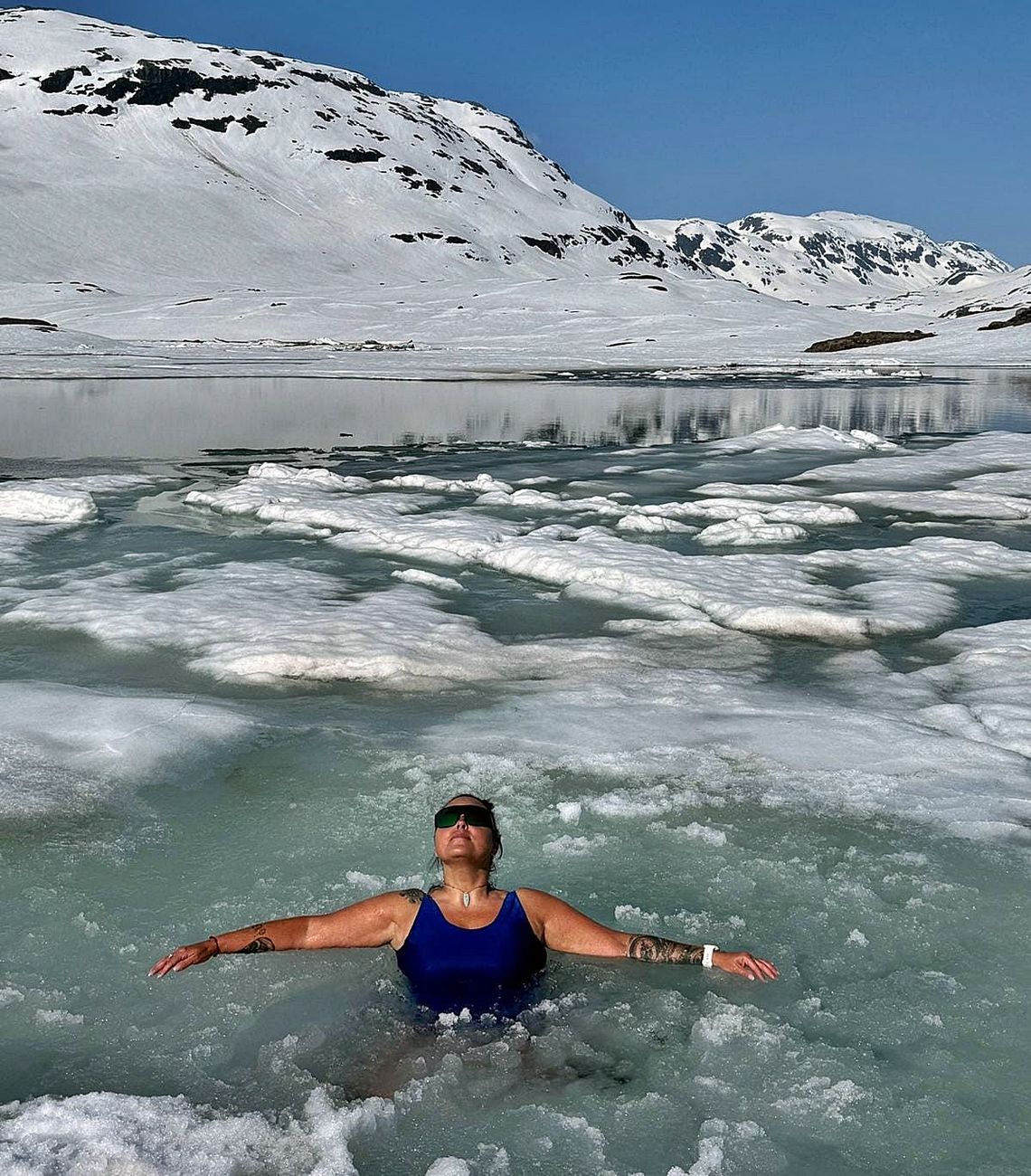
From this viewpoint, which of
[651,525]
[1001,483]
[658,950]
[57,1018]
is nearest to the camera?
[57,1018]

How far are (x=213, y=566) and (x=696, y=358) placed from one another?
59.0m

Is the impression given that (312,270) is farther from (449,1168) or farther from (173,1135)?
(449,1168)

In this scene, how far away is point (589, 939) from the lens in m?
4.29

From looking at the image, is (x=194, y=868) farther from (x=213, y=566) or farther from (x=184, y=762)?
(x=213, y=566)

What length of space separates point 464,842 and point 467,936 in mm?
343

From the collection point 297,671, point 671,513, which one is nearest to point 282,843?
point 297,671

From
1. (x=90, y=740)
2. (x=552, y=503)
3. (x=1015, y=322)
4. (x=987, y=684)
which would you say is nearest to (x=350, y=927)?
(x=90, y=740)

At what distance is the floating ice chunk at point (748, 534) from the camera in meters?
12.5

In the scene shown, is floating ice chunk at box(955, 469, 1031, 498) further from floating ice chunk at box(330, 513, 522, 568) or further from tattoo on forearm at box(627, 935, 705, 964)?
tattoo on forearm at box(627, 935, 705, 964)

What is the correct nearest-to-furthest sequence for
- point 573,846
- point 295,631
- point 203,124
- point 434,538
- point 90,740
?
point 573,846
point 90,740
point 295,631
point 434,538
point 203,124

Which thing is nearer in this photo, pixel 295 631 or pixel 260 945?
pixel 260 945

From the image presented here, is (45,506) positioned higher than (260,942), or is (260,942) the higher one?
(45,506)

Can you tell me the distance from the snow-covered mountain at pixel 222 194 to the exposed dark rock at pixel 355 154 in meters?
0.40

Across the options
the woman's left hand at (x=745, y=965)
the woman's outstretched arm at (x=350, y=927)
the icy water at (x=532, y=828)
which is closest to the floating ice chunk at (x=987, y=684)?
the icy water at (x=532, y=828)
